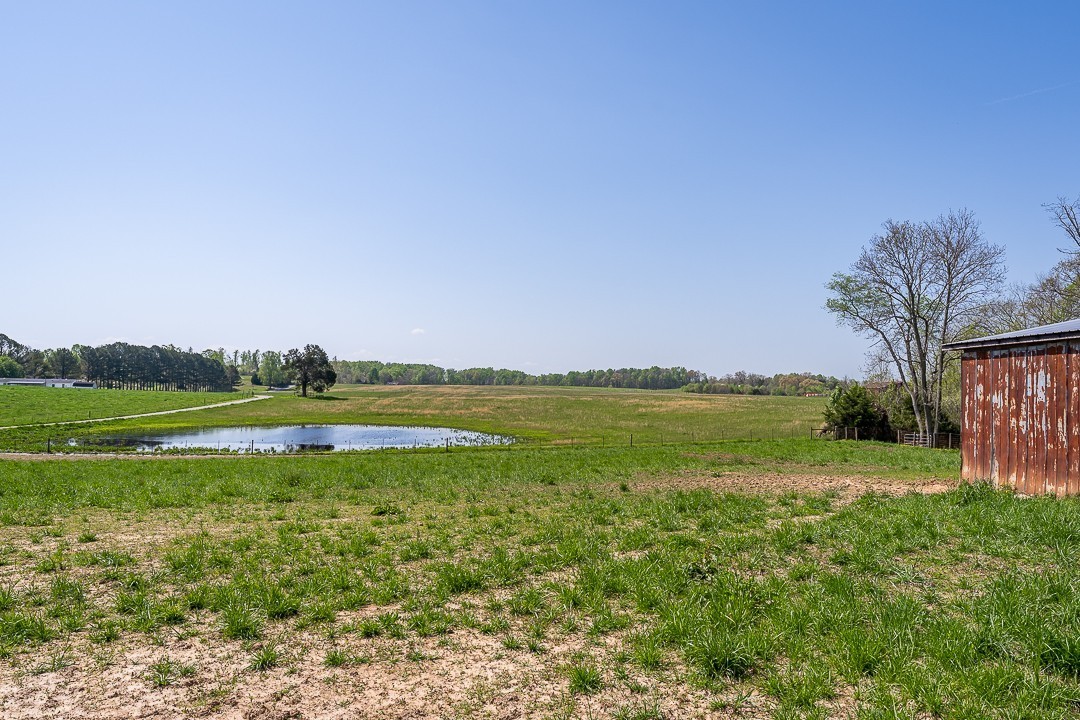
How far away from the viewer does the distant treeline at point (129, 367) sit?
523 ft

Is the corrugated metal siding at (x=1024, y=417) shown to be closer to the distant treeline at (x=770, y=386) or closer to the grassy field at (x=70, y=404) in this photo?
the grassy field at (x=70, y=404)

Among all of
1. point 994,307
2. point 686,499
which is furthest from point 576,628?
point 994,307

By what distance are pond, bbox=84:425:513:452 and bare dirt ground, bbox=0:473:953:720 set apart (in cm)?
3679

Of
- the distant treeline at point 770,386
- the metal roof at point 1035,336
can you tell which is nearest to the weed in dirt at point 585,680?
the metal roof at point 1035,336

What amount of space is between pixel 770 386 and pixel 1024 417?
138455 mm

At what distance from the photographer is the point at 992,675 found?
525 centimetres

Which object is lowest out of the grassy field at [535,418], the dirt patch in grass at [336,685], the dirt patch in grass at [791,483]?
the grassy field at [535,418]

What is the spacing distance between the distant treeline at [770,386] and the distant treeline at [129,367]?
5685 inches

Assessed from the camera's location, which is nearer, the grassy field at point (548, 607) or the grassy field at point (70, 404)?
the grassy field at point (548, 607)

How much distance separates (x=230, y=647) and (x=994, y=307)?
168 ft

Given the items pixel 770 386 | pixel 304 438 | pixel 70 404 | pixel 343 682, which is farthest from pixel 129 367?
pixel 343 682

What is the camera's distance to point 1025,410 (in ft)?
46.5

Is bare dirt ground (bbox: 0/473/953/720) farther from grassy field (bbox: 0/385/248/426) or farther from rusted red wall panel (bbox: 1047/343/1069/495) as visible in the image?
grassy field (bbox: 0/385/248/426)

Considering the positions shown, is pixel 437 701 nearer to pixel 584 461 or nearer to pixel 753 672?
pixel 753 672
